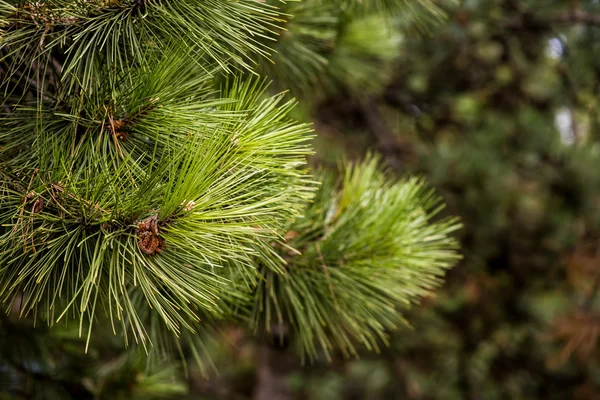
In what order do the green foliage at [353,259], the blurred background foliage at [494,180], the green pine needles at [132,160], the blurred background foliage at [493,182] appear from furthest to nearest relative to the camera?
1. the blurred background foliage at [493,182]
2. the blurred background foliage at [494,180]
3. the green foliage at [353,259]
4. the green pine needles at [132,160]

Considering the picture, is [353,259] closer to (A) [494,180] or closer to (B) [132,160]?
(B) [132,160]

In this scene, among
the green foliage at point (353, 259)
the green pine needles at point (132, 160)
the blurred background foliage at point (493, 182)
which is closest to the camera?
the green pine needles at point (132, 160)

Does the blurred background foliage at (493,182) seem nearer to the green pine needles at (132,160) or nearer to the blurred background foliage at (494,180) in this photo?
the blurred background foliage at (494,180)

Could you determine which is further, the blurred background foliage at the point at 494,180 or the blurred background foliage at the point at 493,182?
the blurred background foliage at the point at 493,182

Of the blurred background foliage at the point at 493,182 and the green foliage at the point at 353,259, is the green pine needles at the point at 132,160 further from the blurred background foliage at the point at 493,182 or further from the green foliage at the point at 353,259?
the blurred background foliage at the point at 493,182

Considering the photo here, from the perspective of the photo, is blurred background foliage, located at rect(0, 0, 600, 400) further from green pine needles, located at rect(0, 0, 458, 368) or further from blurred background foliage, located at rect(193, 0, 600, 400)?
green pine needles, located at rect(0, 0, 458, 368)

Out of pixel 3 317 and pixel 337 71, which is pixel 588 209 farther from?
pixel 3 317

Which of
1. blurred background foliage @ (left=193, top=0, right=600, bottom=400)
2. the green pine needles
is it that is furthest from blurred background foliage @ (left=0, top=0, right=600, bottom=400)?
the green pine needles

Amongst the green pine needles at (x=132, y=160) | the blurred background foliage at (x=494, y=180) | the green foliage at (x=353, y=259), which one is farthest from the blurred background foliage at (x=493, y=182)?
the green pine needles at (x=132, y=160)

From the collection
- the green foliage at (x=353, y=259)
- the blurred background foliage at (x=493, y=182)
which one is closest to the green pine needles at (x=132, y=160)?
the green foliage at (x=353, y=259)

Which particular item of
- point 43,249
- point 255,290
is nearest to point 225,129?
point 43,249
